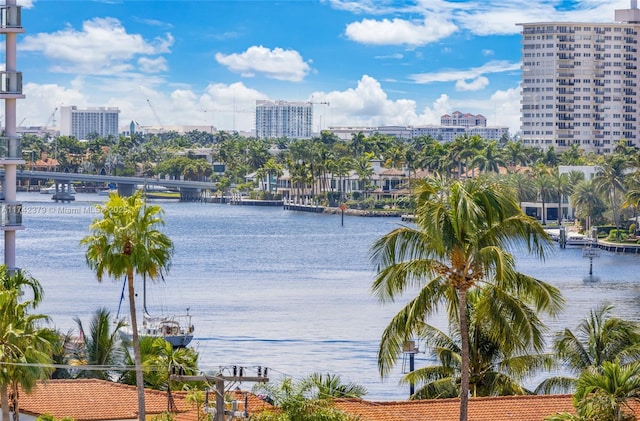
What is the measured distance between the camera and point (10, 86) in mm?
37625

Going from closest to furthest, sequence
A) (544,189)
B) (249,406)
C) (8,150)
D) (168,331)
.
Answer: (249,406) → (8,150) → (168,331) → (544,189)

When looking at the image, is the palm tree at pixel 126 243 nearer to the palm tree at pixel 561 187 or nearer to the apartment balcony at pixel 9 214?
the apartment balcony at pixel 9 214

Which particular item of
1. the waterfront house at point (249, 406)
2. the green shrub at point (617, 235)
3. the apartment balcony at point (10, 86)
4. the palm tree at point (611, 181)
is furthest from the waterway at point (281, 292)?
the palm tree at point (611, 181)

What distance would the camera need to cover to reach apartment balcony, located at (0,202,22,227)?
37719 millimetres

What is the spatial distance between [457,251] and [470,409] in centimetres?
563

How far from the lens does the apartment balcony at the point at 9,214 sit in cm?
3772

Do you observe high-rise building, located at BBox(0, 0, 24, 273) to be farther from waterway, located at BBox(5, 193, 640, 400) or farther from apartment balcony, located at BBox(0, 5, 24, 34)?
waterway, located at BBox(5, 193, 640, 400)

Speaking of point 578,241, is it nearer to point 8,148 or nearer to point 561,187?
point 561,187

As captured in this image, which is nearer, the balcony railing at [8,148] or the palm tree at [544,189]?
the balcony railing at [8,148]

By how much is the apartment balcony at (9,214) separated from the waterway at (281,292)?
8.57 metres

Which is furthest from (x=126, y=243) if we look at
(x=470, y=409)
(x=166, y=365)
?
(x=470, y=409)

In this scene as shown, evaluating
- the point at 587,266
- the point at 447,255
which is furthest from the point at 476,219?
the point at 587,266

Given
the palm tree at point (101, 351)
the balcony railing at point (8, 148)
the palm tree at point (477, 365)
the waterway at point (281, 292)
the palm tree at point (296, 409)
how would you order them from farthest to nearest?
the waterway at point (281, 292), the palm tree at point (101, 351), the balcony railing at point (8, 148), the palm tree at point (477, 365), the palm tree at point (296, 409)

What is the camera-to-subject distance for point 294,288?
9481cm
